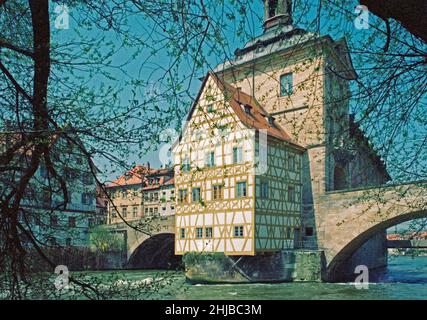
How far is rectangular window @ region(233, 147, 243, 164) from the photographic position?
17797mm

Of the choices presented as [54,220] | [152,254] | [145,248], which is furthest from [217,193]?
[54,220]

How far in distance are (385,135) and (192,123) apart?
1714 millimetres

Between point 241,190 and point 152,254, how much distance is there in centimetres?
1350

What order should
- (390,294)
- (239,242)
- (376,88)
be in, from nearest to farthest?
(376,88), (390,294), (239,242)

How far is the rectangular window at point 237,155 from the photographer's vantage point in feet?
58.4

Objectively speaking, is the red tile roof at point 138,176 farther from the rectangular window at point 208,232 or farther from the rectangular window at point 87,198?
the rectangular window at point 208,232

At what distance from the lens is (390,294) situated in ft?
47.4

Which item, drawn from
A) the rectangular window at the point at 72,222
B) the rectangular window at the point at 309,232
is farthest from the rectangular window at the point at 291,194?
the rectangular window at the point at 72,222

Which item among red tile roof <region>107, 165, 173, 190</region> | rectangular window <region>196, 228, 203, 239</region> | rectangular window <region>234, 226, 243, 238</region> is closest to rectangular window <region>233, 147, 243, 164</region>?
rectangular window <region>234, 226, 243, 238</region>

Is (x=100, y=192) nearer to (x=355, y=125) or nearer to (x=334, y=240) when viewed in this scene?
(x=355, y=125)

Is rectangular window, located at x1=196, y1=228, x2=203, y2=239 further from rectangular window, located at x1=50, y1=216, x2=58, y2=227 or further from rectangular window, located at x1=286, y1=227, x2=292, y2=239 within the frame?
rectangular window, located at x1=50, y1=216, x2=58, y2=227

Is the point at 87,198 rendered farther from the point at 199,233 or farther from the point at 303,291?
the point at 199,233
